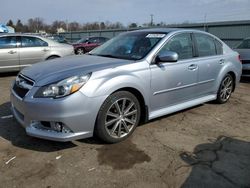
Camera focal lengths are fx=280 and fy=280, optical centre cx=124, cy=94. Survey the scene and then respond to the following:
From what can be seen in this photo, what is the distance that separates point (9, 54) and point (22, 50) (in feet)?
1.39

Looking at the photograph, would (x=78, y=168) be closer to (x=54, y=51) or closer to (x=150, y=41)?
(x=150, y=41)

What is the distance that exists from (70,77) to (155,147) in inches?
58.2

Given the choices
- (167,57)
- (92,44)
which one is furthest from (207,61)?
(92,44)

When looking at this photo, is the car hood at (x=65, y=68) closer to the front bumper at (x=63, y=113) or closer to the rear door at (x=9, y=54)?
the front bumper at (x=63, y=113)

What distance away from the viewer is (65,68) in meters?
3.83

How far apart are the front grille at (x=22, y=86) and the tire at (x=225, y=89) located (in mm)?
3827

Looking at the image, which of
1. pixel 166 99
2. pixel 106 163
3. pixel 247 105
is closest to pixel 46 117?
pixel 106 163

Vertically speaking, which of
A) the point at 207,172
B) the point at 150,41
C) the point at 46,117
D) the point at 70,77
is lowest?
the point at 207,172

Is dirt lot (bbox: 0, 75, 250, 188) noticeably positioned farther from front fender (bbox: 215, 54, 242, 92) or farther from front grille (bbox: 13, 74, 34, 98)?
front fender (bbox: 215, 54, 242, 92)

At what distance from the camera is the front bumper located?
10.9 ft

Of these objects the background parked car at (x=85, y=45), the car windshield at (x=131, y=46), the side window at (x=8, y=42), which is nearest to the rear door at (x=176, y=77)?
the car windshield at (x=131, y=46)

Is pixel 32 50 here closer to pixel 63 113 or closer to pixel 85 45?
pixel 63 113

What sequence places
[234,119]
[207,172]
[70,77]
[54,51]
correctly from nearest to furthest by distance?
[207,172], [70,77], [234,119], [54,51]

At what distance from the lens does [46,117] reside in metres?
3.39
